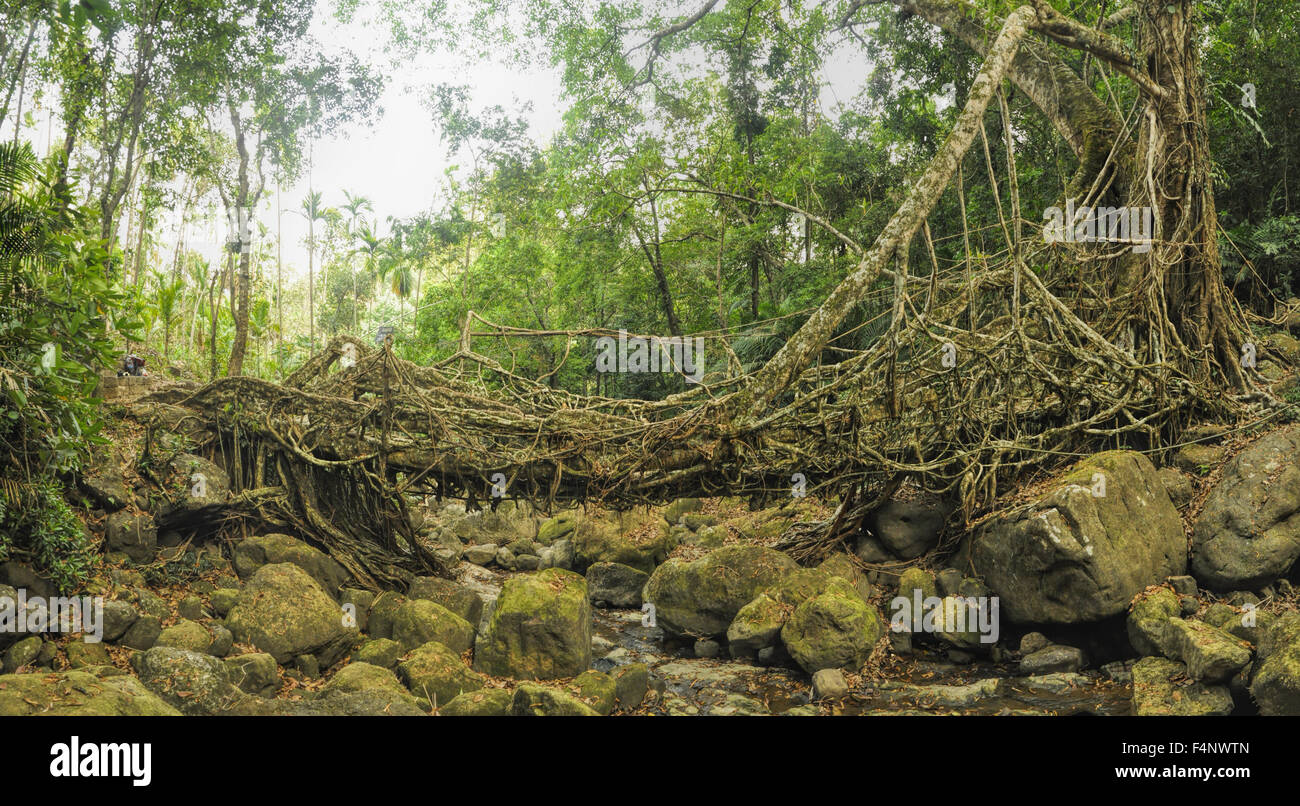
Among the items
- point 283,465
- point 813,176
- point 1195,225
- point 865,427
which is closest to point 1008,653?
point 865,427

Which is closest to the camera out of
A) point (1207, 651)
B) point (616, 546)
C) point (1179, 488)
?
point (1207, 651)

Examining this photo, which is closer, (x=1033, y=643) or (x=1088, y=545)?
(x=1088, y=545)

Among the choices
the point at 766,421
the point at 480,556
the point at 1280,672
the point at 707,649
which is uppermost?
the point at 766,421

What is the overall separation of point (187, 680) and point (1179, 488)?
9.83 meters

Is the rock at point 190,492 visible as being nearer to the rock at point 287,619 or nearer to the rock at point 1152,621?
the rock at point 287,619

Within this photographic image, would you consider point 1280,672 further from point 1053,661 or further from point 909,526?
point 909,526

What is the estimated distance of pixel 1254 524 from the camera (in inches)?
308

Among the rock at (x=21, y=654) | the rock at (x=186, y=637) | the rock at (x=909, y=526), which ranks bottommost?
the rock at (x=186, y=637)

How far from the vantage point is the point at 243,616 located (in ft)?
25.1

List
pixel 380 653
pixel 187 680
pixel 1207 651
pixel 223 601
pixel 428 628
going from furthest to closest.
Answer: pixel 428 628 → pixel 223 601 → pixel 380 653 → pixel 1207 651 → pixel 187 680

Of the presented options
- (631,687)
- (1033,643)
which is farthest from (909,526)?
(631,687)

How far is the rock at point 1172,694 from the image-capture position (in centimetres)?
607

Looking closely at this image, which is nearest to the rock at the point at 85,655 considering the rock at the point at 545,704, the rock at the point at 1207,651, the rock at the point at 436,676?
the rock at the point at 436,676

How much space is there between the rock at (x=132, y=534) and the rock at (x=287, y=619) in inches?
A: 60.1
